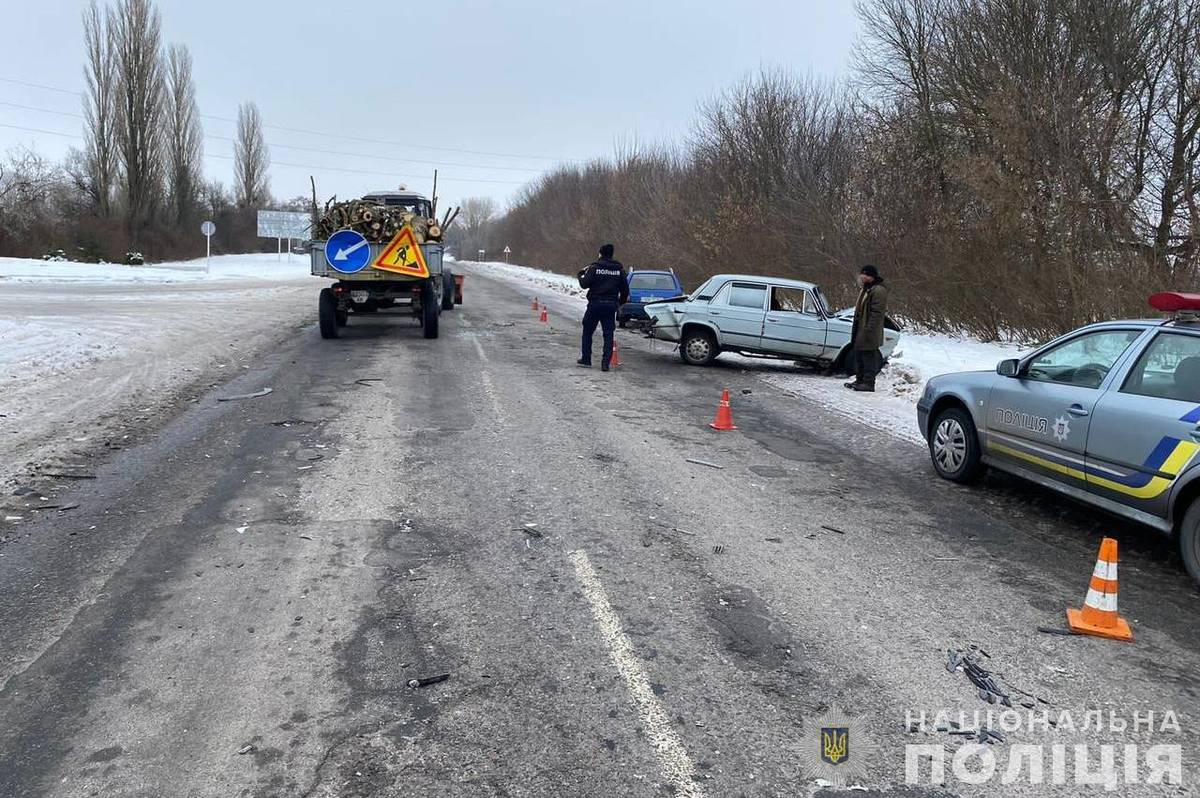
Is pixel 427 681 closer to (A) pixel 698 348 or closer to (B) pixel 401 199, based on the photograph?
(A) pixel 698 348

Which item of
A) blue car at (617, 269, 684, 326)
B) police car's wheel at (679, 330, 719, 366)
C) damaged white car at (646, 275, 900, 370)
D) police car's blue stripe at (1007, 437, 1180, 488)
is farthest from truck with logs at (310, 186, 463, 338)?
police car's blue stripe at (1007, 437, 1180, 488)

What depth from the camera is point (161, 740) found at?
3162 mm

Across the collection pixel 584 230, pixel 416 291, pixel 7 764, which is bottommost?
pixel 7 764

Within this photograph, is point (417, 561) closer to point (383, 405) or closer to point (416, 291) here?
point (383, 405)

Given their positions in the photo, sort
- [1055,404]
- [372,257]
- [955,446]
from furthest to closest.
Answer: [372,257] < [955,446] < [1055,404]

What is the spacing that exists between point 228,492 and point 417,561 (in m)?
2.18

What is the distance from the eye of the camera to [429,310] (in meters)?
16.4

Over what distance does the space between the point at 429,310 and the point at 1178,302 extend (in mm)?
13252

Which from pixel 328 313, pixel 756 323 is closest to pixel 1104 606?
pixel 756 323

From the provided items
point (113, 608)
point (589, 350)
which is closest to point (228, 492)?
point (113, 608)

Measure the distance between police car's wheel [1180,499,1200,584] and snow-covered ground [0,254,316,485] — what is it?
8143 millimetres

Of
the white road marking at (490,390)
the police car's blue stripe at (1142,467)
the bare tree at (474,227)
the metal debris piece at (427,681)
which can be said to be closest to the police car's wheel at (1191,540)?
the police car's blue stripe at (1142,467)

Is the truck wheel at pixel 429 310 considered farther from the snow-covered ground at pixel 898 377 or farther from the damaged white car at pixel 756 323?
the snow-covered ground at pixel 898 377

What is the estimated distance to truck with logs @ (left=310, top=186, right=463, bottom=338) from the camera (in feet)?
49.5
